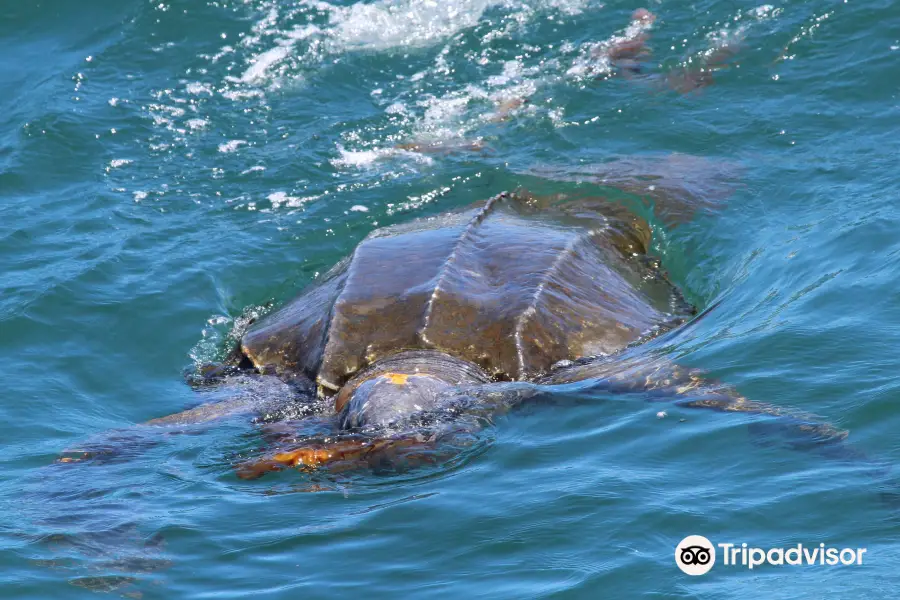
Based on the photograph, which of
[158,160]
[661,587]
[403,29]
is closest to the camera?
[661,587]

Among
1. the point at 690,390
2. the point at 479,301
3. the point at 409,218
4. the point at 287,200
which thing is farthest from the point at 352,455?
the point at 287,200

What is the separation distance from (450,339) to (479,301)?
1.31 feet

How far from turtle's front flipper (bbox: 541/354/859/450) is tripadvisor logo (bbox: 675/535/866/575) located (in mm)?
832

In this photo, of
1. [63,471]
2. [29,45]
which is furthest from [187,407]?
[29,45]

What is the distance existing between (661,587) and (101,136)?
7815 millimetres

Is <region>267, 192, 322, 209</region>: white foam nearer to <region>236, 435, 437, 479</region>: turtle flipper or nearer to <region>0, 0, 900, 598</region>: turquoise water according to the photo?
<region>0, 0, 900, 598</region>: turquoise water

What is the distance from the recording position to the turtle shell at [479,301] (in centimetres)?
614

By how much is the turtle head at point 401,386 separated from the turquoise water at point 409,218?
0.39m

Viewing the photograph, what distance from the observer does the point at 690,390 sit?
5.71 m

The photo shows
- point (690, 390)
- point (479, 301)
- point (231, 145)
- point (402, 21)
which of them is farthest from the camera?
point (402, 21)

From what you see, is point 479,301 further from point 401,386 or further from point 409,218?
point 409,218

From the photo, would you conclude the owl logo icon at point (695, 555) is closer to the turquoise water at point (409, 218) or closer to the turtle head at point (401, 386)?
the turquoise water at point (409, 218)

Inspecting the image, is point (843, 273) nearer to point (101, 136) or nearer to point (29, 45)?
point (101, 136)

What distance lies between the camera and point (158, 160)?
976 centimetres
